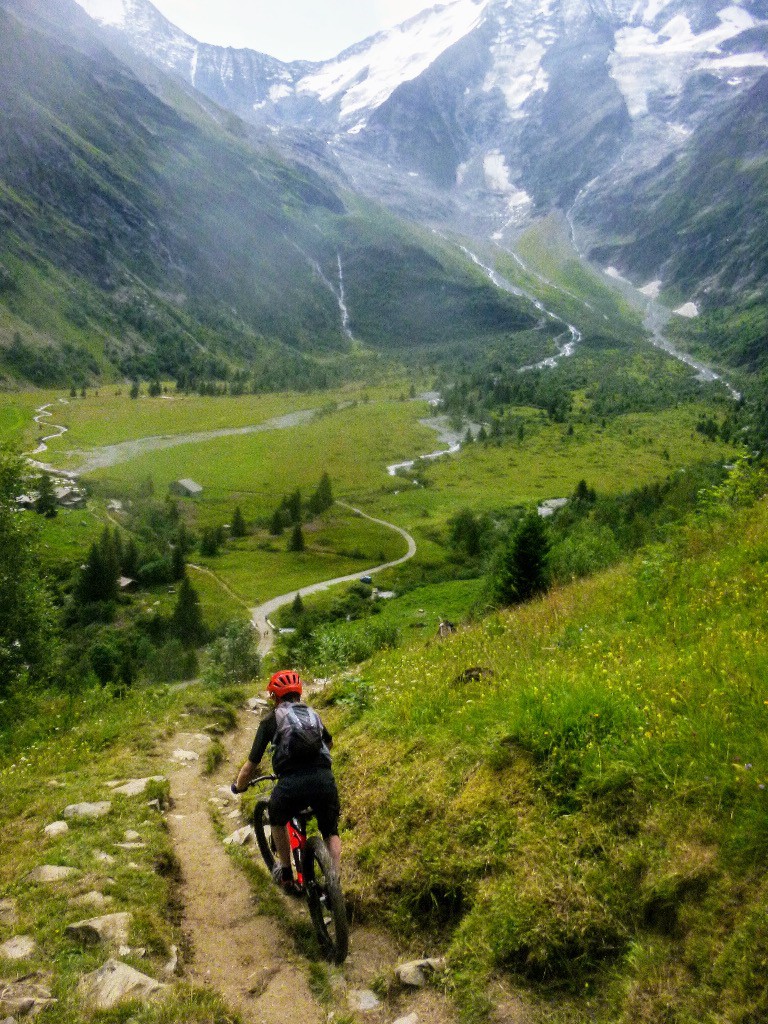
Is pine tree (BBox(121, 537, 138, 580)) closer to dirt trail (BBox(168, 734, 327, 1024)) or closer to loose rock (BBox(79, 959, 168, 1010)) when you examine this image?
dirt trail (BBox(168, 734, 327, 1024))

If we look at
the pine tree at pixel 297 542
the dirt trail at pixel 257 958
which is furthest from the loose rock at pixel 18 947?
the pine tree at pixel 297 542

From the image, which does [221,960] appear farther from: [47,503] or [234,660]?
[47,503]

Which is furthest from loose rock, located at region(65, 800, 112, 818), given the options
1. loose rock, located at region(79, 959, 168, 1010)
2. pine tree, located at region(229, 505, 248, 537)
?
pine tree, located at region(229, 505, 248, 537)

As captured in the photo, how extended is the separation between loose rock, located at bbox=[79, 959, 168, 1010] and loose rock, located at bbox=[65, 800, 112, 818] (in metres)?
3.98

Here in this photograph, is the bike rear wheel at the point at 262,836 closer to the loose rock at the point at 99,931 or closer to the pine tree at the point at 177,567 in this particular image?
the loose rock at the point at 99,931

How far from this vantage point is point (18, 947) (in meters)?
6.53

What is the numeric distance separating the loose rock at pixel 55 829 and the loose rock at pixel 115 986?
3.53 metres

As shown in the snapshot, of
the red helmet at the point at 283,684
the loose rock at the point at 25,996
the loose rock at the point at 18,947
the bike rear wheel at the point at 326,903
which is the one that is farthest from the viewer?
the red helmet at the point at 283,684

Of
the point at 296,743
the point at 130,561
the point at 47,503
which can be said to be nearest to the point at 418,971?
the point at 296,743

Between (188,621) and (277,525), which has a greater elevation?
(188,621)

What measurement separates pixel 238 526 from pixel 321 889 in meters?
132

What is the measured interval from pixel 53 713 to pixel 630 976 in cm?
1603

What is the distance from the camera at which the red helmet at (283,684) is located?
814 centimetres

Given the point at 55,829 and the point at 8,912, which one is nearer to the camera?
the point at 8,912
